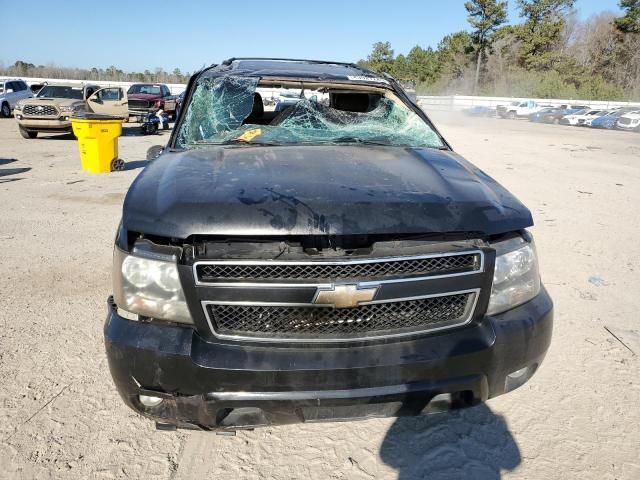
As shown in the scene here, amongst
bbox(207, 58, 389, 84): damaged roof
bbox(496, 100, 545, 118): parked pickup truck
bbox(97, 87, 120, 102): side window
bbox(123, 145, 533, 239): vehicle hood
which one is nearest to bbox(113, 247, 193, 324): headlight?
bbox(123, 145, 533, 239): vehicle hood

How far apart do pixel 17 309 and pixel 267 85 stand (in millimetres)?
2546

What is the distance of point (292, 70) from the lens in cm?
356

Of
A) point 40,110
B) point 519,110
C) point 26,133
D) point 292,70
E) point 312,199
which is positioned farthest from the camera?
point 519,110

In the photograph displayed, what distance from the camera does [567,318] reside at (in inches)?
144

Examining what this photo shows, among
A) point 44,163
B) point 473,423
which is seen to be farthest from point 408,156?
point 44,163

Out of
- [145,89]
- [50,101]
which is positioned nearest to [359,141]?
[50,101]

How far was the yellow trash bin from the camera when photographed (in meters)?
9.10

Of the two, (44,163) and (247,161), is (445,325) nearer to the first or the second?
(247,161)

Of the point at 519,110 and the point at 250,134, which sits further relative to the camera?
the point at 519,110

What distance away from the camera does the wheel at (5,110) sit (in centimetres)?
2186

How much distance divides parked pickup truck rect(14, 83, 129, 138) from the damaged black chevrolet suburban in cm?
1444

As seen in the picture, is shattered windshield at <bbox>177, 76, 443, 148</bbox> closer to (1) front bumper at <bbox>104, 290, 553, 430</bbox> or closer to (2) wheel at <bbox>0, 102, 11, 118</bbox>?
(1) front bumper at <bbox>104, 290, 553, 430</bbox>

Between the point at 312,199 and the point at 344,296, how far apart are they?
423mm

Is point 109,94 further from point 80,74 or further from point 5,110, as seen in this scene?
point 80,74
